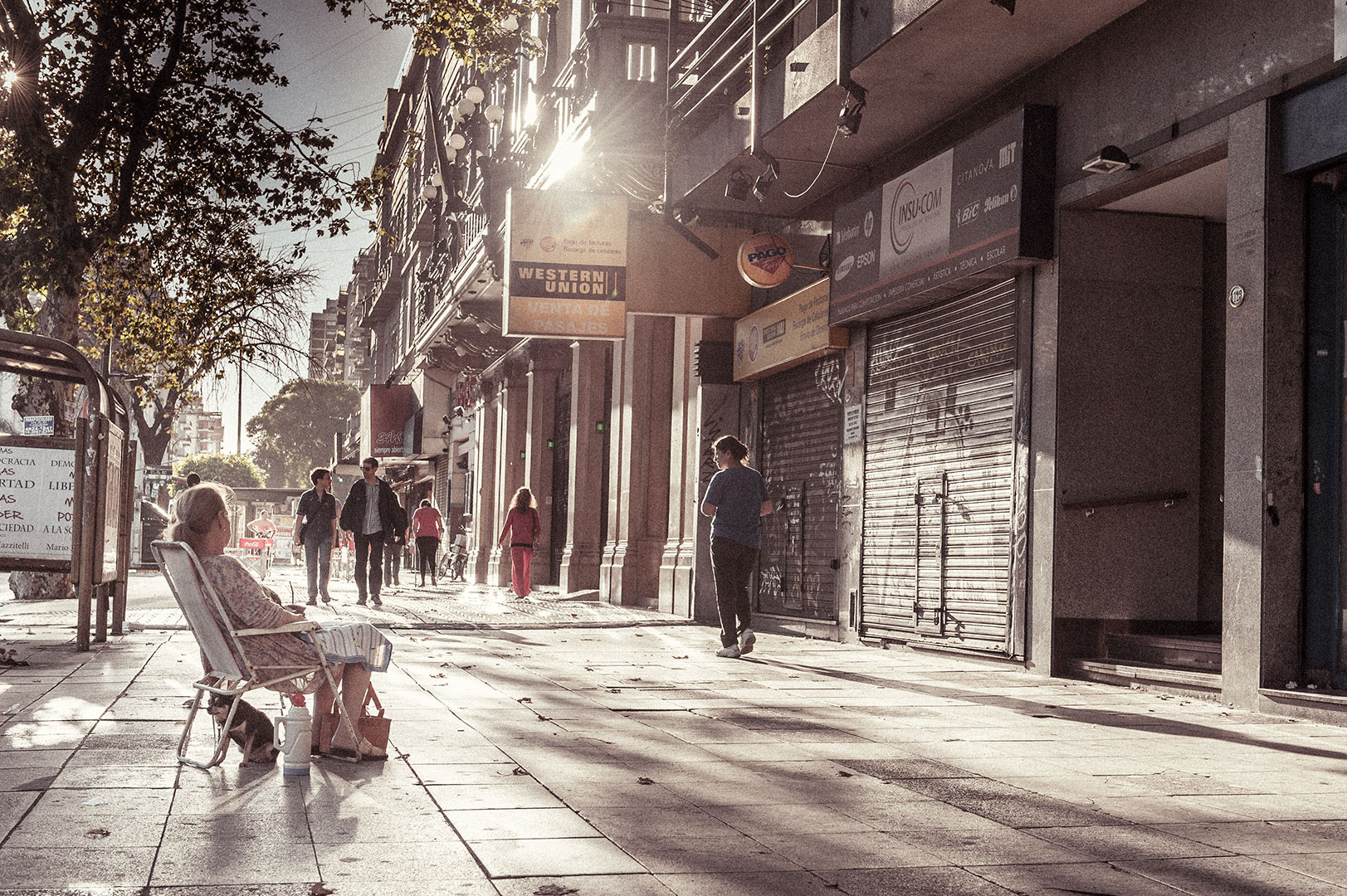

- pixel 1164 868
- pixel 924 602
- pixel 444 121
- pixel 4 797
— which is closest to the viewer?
pixel 1164 868

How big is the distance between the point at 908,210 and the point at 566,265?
5429mm

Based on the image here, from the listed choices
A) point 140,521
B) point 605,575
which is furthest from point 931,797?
point 140,521


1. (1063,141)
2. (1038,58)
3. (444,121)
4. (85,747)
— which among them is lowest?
(85,747)

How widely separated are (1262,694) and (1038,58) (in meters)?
5.21

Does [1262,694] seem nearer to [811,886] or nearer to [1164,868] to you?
[1164,868]

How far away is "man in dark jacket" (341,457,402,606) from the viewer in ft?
63.9

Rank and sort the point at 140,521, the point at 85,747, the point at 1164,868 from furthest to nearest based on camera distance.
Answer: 1. the point at 140,521
2. the point at 85,747
3. the point at 1164,868

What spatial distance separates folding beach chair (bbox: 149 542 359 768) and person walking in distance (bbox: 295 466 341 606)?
41.6ft

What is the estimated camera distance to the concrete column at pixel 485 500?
31953mm

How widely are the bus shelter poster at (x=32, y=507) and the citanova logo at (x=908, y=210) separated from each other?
706 cm

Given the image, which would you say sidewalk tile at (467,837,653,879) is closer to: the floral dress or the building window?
the floral dress

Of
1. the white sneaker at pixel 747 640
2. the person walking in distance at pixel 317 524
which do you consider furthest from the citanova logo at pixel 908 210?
the person walking in distance at pixel 317 524

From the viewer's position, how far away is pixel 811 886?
3.93 meters

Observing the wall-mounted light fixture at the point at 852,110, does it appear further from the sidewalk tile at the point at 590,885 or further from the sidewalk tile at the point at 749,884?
the sidewalk tile at the point at 590,885
